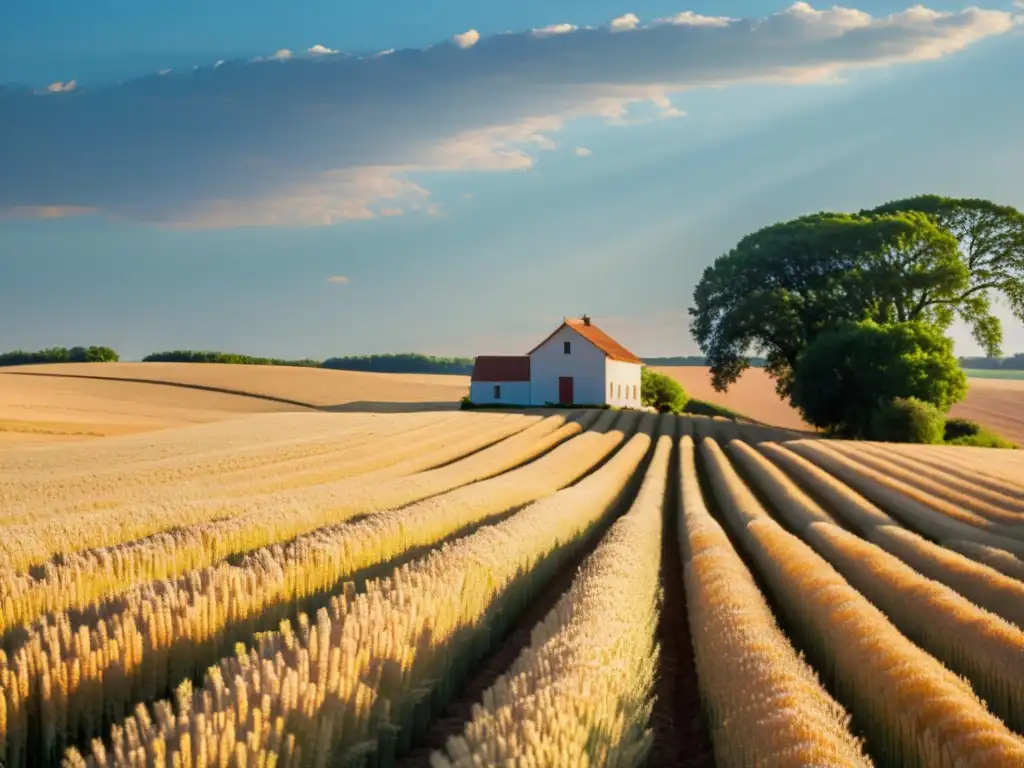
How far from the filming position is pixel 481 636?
932cm

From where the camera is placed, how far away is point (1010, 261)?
61656 millimetres

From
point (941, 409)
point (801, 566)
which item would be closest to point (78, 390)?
point (941, 409)

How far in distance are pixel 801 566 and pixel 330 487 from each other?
443 inches

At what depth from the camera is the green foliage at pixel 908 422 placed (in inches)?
1895

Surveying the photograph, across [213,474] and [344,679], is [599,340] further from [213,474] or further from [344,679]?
[344,679]

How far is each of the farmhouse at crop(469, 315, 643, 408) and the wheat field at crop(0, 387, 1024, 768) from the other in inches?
1895

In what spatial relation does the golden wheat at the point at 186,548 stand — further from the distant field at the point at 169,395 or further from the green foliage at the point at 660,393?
the green foliage at the point at 660,393

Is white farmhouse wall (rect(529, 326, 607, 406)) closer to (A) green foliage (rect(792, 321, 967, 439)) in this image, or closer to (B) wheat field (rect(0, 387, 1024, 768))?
(A) green foliage (rect(792, 321, 967, 439))

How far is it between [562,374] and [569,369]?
66cm

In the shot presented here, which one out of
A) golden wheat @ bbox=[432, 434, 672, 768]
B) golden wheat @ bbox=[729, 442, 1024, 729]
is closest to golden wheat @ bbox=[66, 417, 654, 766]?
golden wheat @ bbox=[432, 434, 672, 768]

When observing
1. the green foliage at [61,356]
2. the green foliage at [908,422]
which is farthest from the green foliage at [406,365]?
the green foliage at [908,422]

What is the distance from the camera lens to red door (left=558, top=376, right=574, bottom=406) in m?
69.8

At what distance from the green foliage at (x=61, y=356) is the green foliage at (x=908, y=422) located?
89.7 meters

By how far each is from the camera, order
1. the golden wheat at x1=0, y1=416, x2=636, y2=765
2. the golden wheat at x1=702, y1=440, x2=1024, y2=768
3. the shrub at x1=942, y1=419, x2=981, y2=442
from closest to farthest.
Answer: the golden wheat at x1=702, y1=440, x2=1024, y2=768, the golden wheat at x1=0, y1=416, x2=636, y2=765, the shrub at x1=942, y1=419, x2=981, y2=442
